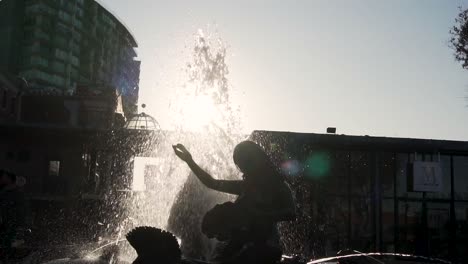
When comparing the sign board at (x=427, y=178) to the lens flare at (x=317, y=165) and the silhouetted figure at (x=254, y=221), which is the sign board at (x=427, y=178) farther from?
the silhouetted figure at (x=254, y=221)

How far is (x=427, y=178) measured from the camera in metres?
19.6

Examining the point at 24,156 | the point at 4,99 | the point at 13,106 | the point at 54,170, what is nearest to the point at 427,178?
the point at 54,170

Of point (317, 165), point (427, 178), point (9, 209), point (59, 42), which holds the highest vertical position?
point (59, 42)

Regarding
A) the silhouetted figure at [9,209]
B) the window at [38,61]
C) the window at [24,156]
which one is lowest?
the silhouetted figure at [9,209]

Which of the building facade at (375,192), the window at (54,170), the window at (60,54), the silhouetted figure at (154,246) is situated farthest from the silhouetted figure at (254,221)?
the window at (60,54)

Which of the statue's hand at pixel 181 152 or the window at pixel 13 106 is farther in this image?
the window at pixel 13 106

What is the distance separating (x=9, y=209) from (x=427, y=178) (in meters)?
17.0

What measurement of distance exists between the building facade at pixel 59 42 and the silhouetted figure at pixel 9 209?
165 ft

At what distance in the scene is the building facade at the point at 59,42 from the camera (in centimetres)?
6294

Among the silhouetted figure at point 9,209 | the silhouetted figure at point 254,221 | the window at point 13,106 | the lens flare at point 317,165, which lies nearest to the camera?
the silhouetted figure at point 254,221

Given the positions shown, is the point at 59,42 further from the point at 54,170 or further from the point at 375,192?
the point at 375,192

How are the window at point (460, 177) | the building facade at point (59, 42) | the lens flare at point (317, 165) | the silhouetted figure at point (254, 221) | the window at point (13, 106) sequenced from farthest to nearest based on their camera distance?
the building facade at point (59, 42) < the window at point (13, 106) < the window at point (460, 177) < the lens flare at point (317, 165) < the silhouetted figure at point (254, 221)

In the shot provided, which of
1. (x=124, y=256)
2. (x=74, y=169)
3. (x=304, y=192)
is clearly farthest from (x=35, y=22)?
(x=124, y=256)

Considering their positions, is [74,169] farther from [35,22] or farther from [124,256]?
[35,22]
